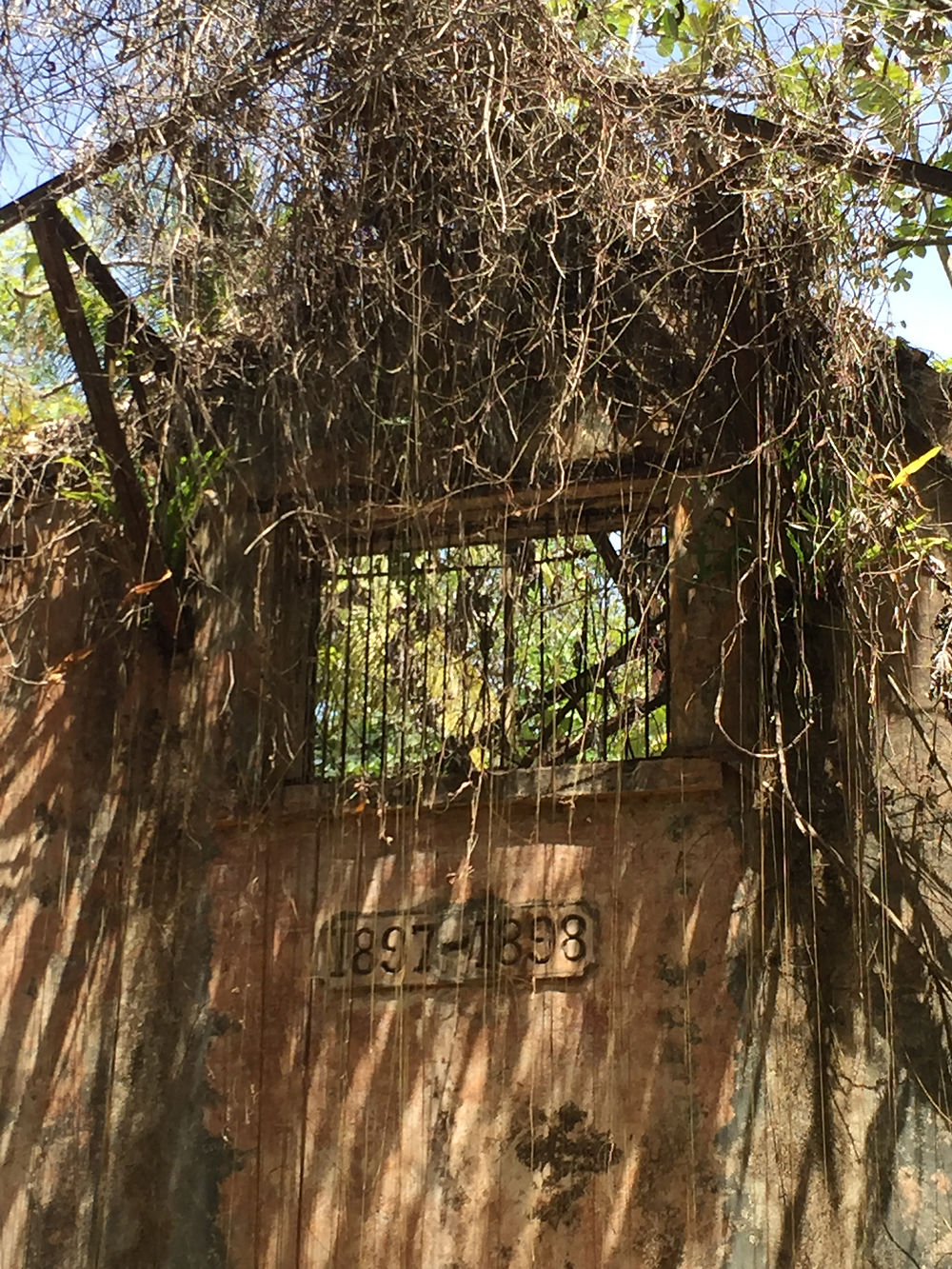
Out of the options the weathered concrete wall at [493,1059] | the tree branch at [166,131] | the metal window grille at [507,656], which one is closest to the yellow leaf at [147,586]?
the metal window grille at [507,656]

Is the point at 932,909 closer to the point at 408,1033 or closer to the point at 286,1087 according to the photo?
the point at 408,1033

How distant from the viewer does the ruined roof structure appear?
529 cm

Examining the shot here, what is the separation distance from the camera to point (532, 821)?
18.6ft

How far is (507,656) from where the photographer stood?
5.86 m

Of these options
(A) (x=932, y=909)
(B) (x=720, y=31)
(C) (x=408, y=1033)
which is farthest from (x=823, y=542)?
(C) (x=408, y=1033)

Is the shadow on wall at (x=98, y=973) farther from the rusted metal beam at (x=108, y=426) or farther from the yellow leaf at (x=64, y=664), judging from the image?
the rusted metal beam at (x=108, y=426)

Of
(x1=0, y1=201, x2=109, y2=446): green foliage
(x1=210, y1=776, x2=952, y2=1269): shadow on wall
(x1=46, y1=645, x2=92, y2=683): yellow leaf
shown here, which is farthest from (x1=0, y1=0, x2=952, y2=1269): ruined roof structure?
(x1=0, y1=201, x2=109, y2=446): green foliage

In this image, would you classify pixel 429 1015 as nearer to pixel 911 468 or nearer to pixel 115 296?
pixel 911 468

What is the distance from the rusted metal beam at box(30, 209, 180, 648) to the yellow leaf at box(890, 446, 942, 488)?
2540 millimetres

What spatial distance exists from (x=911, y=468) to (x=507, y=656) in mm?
1462

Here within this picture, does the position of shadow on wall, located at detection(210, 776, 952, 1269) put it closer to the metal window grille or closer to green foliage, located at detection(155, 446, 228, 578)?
the metal window grille

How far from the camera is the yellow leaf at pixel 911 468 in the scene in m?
5.40

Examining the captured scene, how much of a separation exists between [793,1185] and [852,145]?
125 inches

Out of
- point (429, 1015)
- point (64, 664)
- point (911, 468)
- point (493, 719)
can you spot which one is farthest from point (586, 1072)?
point (64, 664)
